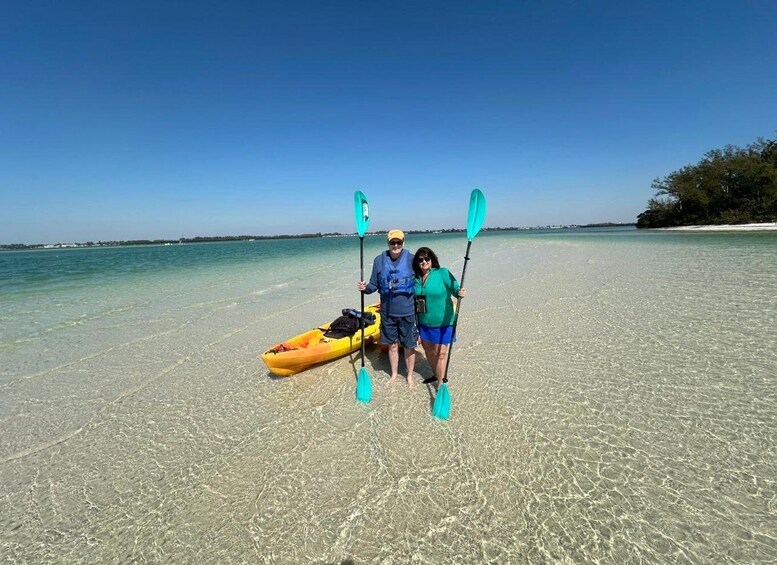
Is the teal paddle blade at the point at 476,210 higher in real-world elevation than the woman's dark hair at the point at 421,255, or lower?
higher

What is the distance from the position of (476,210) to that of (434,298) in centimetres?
175

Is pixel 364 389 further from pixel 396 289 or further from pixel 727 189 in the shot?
pixel 727 189

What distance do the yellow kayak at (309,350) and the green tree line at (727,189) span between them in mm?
71744

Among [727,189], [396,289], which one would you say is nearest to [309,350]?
[396,289]

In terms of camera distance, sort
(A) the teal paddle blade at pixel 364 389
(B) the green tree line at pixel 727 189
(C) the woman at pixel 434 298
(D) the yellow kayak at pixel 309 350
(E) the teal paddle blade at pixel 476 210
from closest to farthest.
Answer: (C) the woman at pixel 434 298
(A) the teal paddle blade at pixel 364 389
(E) the teal paddle blade at pixel 476 210
(D) the yellow kayak at pixel 309 350
(B) the green tree line at pixel 727 189

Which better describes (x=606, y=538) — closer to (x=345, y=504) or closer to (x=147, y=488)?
(x=345, y=504)

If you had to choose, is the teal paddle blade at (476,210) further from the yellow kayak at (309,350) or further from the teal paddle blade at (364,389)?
the yellow kayak at (309,350)

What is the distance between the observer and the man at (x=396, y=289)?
4.71 m

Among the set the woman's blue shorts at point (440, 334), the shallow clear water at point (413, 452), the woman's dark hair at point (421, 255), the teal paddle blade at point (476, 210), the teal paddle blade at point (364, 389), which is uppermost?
the teal paddle blade at point (476, 210)

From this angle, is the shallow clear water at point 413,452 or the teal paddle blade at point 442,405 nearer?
the shallow clear water at point 413,452

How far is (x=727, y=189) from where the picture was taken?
A: 181ft

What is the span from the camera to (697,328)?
715 centimetres

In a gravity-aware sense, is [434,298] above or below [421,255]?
below

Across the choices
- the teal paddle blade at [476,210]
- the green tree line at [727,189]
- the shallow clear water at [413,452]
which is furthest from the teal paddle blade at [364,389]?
the green tree line at [727,189]
